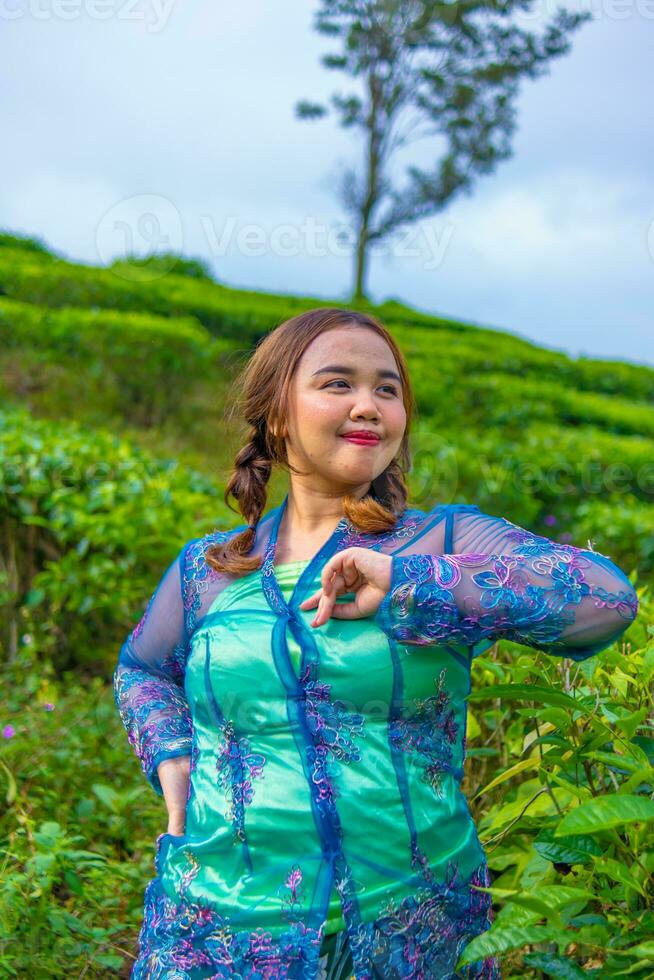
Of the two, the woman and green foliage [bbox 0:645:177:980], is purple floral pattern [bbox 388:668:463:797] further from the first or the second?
green foliage [bbox 0:645:177:980]

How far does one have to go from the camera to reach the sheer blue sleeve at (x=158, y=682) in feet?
5.48

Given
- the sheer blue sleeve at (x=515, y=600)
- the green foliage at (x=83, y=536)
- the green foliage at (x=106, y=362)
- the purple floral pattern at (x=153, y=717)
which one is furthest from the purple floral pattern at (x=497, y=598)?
the green foliage at (x=106, y=362)

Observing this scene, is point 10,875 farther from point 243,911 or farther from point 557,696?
point 557,696

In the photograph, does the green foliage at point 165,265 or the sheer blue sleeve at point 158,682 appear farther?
the green foliage at point 165,265

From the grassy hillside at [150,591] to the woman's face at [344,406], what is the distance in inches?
14.8

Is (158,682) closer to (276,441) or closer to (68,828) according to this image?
(276,441)

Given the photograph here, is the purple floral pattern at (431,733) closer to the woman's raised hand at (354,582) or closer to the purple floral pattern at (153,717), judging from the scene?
the woman's raised hand at (354,582)

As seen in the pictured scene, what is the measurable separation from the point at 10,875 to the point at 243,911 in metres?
0.89

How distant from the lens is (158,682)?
1770 millimetres

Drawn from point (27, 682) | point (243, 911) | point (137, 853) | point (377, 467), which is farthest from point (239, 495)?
point (27, 682)

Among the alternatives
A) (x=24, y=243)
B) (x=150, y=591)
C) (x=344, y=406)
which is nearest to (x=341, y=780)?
(x=344, y=406)

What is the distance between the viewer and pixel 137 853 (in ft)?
8.73

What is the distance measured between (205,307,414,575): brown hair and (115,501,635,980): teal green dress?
0.29 ft

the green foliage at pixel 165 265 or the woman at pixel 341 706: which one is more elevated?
the green foliage at pixel 165 265
